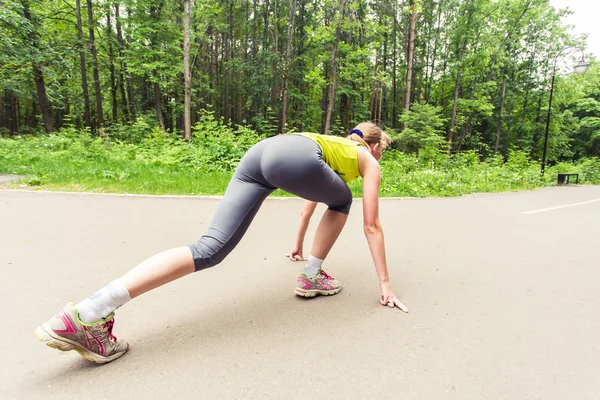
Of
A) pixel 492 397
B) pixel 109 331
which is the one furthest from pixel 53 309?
pixel 492 397

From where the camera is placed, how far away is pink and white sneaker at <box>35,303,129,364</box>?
161 centimetres

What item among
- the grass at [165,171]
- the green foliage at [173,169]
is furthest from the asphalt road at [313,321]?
the green foliage at [173,169]

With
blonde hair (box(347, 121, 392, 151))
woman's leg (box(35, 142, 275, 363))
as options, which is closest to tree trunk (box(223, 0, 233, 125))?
blonde hair (box(347, 121, 392, 151))

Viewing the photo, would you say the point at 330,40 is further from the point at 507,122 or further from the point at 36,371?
the point at 36,371

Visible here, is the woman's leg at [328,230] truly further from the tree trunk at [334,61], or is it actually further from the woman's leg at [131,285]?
the tree trunk at [334,61]

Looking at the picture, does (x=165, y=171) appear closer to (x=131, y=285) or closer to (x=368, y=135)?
(x=368, y=135)

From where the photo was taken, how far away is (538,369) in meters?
1.86

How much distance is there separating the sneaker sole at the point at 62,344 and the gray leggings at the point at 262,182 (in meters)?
0.73

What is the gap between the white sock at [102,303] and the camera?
1660 millimetres

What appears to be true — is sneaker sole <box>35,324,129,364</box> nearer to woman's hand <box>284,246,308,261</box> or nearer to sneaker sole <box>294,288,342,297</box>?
sneaker sole <box>294,288,342,297</box>

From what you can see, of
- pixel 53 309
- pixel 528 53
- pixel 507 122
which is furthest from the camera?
pixel 507 122

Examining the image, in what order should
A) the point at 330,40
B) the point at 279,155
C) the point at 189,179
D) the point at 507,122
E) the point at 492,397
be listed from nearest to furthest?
the point at 492,397, the point at 279,155, the point at 189,179, the point at 330,40, the point at 507,122

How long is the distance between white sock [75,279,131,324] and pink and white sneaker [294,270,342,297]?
1.36m

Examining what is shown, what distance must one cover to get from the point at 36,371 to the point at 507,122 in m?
38.5
